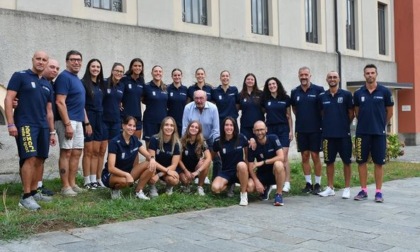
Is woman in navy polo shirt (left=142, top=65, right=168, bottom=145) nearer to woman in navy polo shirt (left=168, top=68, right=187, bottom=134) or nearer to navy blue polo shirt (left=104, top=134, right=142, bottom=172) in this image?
woman in navy polo shirt (left=168, top=68, right=187, bottom=134)

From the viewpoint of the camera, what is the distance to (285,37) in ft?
49.7

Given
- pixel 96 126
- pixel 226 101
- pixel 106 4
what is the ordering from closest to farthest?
pixel 96 126, pixel 226 101, pixel 106 4

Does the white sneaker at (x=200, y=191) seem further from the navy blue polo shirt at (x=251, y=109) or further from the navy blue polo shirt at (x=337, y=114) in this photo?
the navy blue polo shirt at (x=337, y=114)

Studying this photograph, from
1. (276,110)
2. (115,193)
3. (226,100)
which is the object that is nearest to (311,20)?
(226,100)

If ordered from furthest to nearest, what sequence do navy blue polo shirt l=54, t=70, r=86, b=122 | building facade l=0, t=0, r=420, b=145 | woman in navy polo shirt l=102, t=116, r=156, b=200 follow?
1. building facade l=0, t=0, r=420, b=145
2. navy blue polo shirt l=54, t=70, r=86, b=122
3. woman in navy polo shirt l=102, t=116, r=156, b=200

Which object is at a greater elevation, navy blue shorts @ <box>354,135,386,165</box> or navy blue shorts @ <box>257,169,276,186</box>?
navy blue shorts @ <box>354,135,386,165</box>

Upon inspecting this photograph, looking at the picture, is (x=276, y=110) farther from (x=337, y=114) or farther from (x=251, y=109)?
(x=337, y=114)

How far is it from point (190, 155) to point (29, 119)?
8.06ft

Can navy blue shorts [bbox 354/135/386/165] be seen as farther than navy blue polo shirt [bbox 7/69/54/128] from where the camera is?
Yes

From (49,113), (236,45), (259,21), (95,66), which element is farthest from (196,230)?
(259,21)

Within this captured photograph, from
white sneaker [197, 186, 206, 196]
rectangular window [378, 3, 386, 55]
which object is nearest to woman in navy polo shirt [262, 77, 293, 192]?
white sneaker [197, 186, 206, 196]

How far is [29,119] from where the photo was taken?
6297 mm

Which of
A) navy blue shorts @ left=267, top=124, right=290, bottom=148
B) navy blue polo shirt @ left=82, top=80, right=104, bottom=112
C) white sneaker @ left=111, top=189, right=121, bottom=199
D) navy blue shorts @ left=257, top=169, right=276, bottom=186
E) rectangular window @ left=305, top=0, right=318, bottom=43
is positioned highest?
rectangular window @ left=305, top=0, right=318, bottom=43

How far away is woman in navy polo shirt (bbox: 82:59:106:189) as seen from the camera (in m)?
7.63
